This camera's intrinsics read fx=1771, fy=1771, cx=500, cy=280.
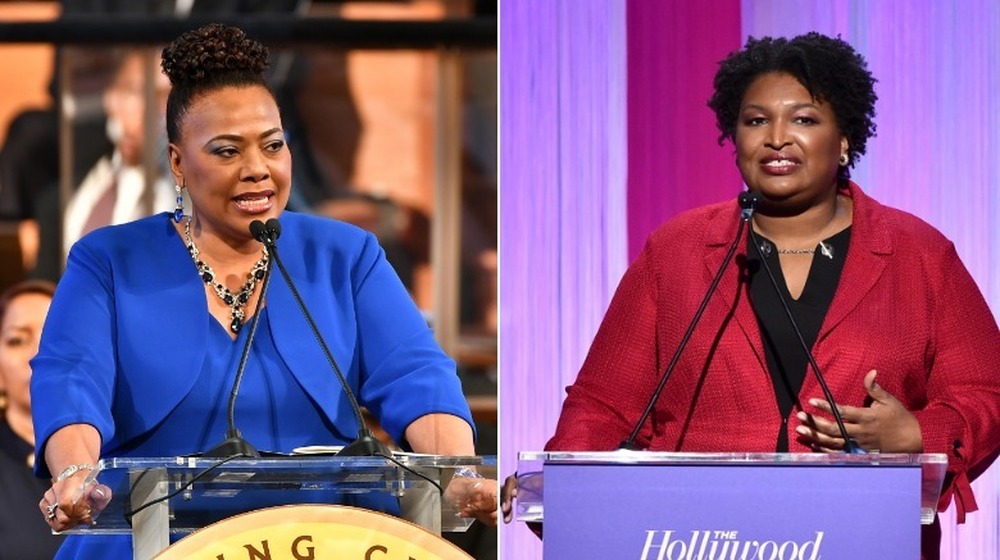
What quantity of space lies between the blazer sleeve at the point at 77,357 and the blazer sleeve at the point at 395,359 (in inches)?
19.5

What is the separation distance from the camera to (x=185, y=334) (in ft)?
11.2

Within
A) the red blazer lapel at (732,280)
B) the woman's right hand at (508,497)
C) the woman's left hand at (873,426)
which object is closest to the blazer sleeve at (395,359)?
the woman's right hand at (508,497)

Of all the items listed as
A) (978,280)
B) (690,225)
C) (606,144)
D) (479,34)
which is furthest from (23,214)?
(978,280)

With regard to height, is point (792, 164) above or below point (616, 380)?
above

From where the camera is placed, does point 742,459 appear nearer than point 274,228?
Yes

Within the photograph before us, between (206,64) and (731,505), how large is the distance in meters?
1.44

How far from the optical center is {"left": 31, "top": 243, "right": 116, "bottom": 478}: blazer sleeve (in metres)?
3.21

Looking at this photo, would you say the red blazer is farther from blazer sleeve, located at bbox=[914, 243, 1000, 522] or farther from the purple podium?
the purple podium

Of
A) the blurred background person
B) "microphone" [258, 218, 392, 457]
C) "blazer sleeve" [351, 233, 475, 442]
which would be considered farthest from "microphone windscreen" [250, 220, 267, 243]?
the blurred background person

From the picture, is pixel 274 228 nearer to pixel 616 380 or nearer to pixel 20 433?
pixel 616 380

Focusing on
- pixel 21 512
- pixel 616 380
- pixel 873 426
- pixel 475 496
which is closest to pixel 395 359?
pixel 616 380

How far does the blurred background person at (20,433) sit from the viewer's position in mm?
5285

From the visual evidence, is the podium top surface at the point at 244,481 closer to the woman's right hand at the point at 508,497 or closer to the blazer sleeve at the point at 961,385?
the woman's right hand at the point at 508,497

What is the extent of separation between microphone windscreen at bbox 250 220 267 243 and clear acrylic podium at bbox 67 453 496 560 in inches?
17.9
